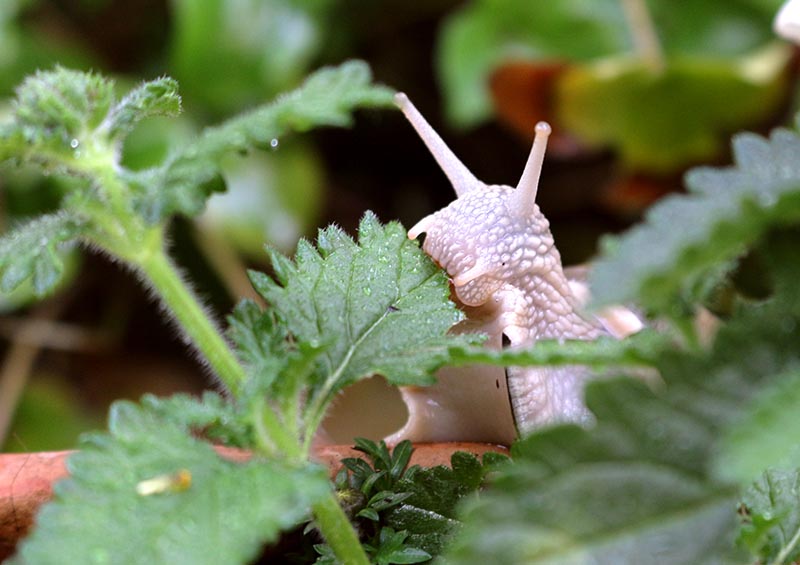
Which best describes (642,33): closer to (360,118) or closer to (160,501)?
(360,118)

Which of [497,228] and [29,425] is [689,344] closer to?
[497,228]

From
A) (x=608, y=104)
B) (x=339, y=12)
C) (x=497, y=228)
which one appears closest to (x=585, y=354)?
(x=497, y=228)

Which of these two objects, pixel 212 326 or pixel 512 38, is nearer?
pixel 212 326

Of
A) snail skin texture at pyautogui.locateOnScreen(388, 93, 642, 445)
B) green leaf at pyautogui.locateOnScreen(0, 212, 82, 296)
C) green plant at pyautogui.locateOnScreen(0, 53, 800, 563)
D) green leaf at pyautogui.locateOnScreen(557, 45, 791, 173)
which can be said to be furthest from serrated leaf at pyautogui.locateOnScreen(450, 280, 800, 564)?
green leaf at pyautogui.locateOnScreen(557, 45, 791, 173)


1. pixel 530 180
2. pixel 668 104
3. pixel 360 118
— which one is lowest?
pixel 530 180

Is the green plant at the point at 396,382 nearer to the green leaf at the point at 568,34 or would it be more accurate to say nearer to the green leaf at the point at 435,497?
the green leaf at the point at 435,497

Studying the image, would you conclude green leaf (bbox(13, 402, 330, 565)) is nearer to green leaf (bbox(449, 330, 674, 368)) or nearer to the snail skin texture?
green leaf (bbox(449, 330, 674, 368))

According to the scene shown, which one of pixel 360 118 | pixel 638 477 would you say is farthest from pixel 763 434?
pixel 360 118
